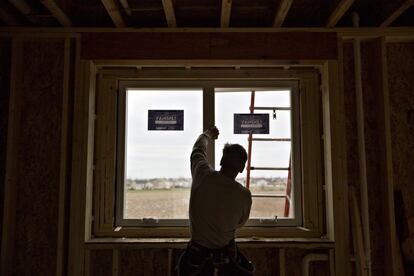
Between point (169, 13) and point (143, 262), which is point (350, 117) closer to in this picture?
point (169, 13)

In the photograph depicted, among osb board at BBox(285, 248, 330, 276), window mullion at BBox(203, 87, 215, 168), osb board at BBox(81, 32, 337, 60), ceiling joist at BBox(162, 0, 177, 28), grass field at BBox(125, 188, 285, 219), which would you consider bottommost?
osb board at BBox(285, 248, 330, 276)

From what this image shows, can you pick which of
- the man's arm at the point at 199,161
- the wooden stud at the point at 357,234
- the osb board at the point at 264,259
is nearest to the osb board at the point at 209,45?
the man's arm at the point at 199,161

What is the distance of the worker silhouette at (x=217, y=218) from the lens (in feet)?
6.93

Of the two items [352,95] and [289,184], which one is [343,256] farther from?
[352,95]

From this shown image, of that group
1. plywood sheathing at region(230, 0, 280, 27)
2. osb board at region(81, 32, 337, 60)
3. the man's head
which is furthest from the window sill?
plywood sheathing at region(230, 0, 280, 27)

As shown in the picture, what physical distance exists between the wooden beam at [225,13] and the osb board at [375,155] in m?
1.21

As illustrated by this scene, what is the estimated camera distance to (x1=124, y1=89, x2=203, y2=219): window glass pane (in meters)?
3.16

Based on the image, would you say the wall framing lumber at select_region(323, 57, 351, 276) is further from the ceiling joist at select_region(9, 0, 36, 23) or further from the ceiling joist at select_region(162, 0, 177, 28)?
the ceiling joist at select_region(9, 0, 36, 23)

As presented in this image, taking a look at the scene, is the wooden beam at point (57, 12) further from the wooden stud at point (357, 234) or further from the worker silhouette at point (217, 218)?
the wooden stud at point (357, 234)

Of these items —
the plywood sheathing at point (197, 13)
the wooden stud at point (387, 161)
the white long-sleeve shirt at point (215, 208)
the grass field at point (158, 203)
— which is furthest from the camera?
the grass field at point (158, 203)

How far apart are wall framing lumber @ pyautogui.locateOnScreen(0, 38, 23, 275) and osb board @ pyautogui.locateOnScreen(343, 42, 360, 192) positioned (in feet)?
8.94

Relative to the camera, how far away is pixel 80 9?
294 centimetres

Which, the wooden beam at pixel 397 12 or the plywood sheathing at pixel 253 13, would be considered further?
the plywood sheathing at pixel 253 13

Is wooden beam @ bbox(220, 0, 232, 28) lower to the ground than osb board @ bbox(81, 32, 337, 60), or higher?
higher
